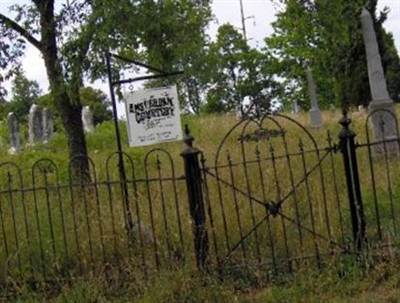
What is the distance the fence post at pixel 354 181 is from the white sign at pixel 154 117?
5.62 feet

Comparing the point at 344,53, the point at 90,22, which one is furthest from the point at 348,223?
the point at 344,53

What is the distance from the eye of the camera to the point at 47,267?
5.86 metres

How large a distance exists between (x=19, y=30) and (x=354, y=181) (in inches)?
196

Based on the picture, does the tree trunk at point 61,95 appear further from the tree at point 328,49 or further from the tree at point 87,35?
the tree at point 328,49

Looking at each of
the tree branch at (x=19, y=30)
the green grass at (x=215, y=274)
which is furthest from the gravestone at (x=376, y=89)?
the tree branch at (x=19, y=30)

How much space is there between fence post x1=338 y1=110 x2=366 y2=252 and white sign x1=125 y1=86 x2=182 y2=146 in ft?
5.62

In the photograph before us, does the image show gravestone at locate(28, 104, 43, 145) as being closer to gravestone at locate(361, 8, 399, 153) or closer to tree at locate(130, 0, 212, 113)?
gravestone at locate(361, 8, 399, 153)

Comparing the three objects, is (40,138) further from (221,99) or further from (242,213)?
(221,99)

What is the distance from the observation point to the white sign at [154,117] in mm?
6230

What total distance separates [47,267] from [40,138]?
47.8 ft

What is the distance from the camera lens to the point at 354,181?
5.39 m

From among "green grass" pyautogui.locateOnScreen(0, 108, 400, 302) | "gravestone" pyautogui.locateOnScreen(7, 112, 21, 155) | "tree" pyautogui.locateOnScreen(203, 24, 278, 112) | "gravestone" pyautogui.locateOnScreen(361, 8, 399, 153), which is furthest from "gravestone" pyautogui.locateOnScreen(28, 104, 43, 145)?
"tree" pyautogui.locateOnScreen(203, 24, 278, 112)

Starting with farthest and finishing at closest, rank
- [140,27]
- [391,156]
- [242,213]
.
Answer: [391,156] < [140,27] < [242,213]

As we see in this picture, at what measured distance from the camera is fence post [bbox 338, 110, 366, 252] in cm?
529
